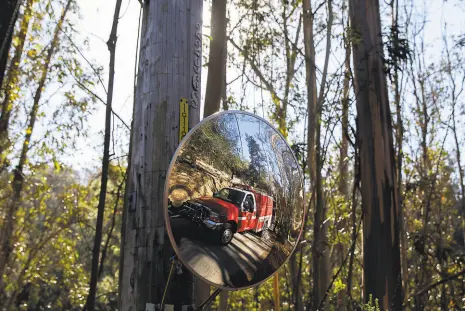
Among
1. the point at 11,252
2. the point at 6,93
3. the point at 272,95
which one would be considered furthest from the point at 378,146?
the point at 11,252

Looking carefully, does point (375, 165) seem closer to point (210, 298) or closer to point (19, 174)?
point (210, 298)

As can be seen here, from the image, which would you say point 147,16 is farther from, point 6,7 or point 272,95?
point 272,95

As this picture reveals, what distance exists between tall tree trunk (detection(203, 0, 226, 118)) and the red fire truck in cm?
433

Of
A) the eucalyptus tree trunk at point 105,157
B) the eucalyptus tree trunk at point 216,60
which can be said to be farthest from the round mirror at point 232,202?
the eucalyptus tree trunk at point 216,60

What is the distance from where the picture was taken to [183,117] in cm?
190

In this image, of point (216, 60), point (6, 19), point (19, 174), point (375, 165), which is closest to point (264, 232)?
point (6, 19)

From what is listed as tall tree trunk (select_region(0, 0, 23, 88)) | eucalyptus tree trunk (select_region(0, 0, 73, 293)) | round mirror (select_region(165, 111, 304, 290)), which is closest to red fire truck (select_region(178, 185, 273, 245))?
round mirror (select_region(165, 111, 304, 290))

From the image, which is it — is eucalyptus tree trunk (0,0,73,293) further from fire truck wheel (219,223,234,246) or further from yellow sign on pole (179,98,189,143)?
fire truck wheel (219,223,234,246)

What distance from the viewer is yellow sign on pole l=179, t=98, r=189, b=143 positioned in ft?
6.17

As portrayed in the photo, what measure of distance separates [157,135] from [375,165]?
4430 millimetres

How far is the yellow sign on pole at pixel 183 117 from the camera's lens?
6.17ft

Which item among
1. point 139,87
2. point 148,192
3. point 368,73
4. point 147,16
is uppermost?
point 368,73

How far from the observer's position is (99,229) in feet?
16.4

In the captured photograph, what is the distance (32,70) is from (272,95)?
4.71 metres
